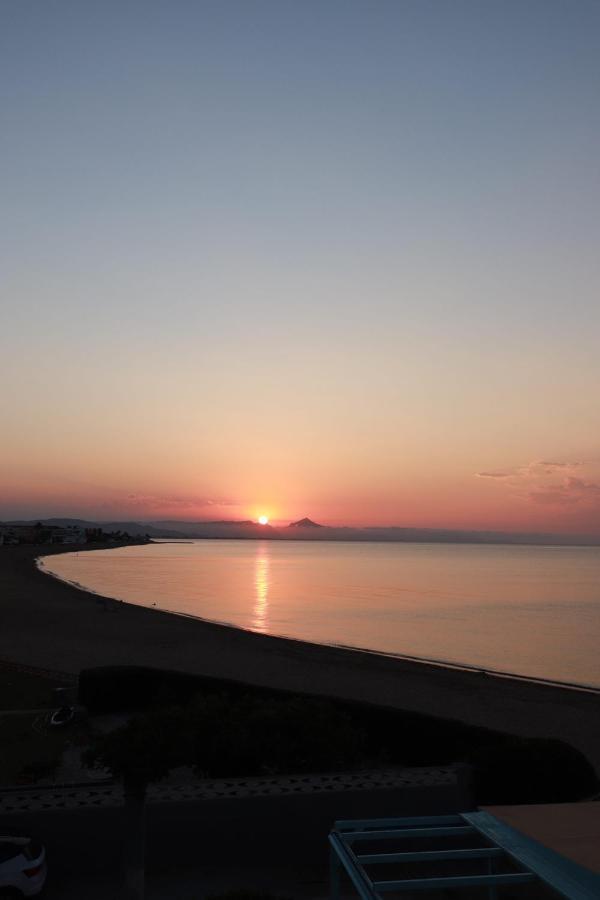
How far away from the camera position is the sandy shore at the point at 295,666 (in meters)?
24.9

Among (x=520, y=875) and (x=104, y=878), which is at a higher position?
(x=520, y=875)

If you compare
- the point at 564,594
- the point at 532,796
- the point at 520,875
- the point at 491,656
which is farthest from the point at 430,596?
the point at 520,875

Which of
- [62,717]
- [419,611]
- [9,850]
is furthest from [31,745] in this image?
[419,611]

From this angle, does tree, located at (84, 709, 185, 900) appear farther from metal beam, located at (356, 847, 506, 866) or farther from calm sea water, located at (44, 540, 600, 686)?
calm sea water, located at (44, 540, 600, 686)

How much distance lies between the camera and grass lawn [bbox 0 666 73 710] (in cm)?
2293

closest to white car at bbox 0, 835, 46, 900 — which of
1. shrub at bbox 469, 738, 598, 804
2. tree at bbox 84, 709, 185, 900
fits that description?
tree at bbox 84, 709, 185, 900

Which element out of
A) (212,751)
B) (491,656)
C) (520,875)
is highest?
(520,875)

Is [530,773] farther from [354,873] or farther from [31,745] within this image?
[31,745]

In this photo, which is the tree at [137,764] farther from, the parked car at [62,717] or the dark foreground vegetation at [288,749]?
the parked car at [62,717]

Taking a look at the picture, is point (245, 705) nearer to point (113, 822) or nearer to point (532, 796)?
point (113, 822)

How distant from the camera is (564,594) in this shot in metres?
88.7

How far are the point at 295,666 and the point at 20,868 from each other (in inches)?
946

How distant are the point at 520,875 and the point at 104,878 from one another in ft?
24.8

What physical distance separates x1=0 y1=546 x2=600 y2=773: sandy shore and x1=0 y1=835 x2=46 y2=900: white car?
1500cm
